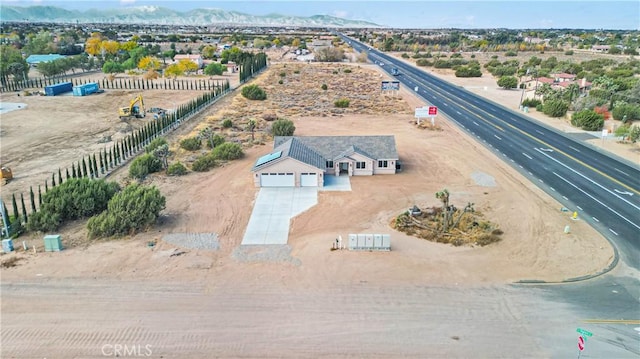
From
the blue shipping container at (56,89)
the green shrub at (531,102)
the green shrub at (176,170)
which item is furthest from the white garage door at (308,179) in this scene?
the blue shipping container at (56,89)

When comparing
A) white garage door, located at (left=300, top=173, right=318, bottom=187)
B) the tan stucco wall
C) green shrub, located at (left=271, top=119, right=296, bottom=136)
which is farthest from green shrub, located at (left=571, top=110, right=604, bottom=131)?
white garage door, located at (left=300, top=173, right=318, bottom=187)

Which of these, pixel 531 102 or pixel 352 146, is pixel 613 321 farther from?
pixel 531 102

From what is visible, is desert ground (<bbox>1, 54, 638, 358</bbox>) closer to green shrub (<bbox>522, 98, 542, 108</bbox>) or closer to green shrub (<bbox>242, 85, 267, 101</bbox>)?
green shrub (<bbox>242, 85, 267, 101</bbox>)

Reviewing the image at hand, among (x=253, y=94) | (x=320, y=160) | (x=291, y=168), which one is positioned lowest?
(x=291, y=168)

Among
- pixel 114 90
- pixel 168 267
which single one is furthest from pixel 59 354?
pixel 114 90

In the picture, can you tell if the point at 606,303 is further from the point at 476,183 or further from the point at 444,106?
the point at 444,106

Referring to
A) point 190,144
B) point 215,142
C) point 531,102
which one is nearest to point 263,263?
point 190,144

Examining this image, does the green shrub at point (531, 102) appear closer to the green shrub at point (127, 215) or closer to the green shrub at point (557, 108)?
the green shrub at point (557, 108)

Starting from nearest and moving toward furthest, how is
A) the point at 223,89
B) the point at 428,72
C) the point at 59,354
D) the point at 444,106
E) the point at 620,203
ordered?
the point at 59,354 → the point at 620,203 → the point at 444,106 → the point at 223,89 → the point at 428,72
